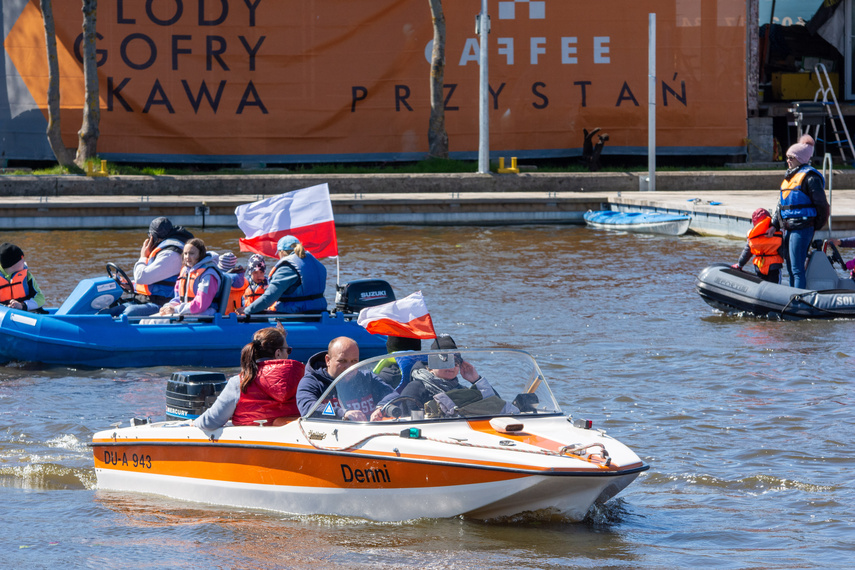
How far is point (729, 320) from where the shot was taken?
44.1ft

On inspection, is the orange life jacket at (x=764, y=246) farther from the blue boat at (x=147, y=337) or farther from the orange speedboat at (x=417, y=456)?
the orange speedboat at (x=417, y=456)

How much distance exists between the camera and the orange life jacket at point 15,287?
37.4 feet

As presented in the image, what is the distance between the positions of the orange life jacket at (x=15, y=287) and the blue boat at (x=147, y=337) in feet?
1.04

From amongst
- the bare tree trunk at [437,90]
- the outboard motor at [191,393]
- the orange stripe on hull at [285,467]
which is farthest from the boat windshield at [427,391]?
the bare tree trunk at [437,90]

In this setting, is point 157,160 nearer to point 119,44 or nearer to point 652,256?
point 119,44

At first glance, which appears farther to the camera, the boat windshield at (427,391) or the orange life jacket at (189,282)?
the orange life jacket at (189,282)

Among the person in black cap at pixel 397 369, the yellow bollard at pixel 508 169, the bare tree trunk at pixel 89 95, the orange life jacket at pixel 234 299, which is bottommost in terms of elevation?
the orange life jacket at pixel 234 299

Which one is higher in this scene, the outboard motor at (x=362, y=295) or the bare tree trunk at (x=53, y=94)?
the bare tree trunk at (x=53, y=94)

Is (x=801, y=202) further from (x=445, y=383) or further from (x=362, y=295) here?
(x=445, y=383)

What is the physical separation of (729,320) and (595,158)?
1368 cm

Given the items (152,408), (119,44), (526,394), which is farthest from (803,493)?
(119,44)

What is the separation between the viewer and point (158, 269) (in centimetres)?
1124

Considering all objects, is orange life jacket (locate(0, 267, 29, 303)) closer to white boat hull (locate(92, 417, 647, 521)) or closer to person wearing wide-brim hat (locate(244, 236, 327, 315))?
person wearing wide-brim hat (locate(244, 236, 327, 315))

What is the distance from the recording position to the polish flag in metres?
11.8
